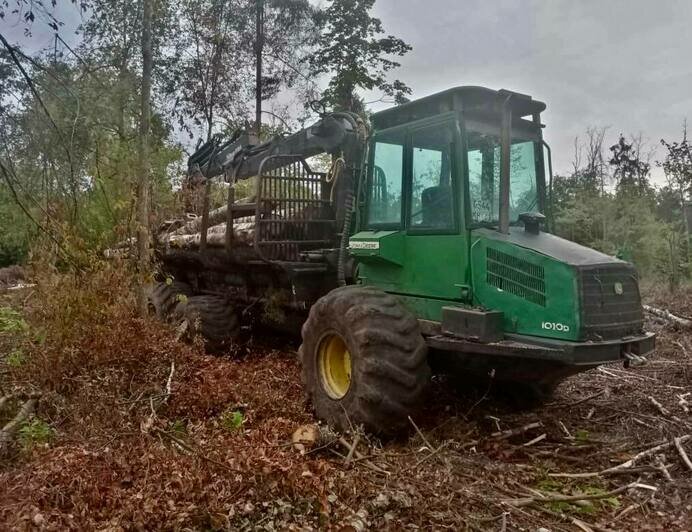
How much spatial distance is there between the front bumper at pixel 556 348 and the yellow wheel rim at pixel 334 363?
101 cm

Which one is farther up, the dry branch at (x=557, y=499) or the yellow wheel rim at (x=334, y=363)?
the yellow wheel rim at (x=334, y=363)

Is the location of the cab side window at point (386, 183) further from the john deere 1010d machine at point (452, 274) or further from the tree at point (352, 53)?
the tree at point (352, 53)

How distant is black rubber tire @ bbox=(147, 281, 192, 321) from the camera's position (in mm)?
9344

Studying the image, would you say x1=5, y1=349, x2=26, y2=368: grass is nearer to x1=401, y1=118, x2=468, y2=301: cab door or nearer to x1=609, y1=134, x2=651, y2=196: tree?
x1=401, y1=118, x2=468, y2=301: cab door

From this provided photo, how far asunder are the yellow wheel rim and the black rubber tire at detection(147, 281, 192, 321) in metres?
4.13

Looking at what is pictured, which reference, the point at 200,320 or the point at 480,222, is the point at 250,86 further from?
the point at 480,222

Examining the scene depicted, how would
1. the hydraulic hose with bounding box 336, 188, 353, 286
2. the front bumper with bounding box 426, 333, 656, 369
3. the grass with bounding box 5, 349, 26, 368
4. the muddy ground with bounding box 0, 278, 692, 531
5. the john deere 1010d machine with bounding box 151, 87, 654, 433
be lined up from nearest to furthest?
the muddy ground with bounding box 0, 278, 692, 531
the front bumper with bounding box 426, 333, 656, 369
the john deere 1010d machine with bounding box 151, 87, 654, 433
the grass with bounding box 5, 349, 26, 368
the hydraulic hose with bounding box 336, 188, 353, 286

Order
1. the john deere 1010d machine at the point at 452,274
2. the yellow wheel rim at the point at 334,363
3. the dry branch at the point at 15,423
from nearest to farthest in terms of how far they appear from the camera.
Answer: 1. the dry branch at the point at 15,423
2. the john deere 1010d machine at the point at 452,274
3. the yellow wheel rim at the point at 334,363

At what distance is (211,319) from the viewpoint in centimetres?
851

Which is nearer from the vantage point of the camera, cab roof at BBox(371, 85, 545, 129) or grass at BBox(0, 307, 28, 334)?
cab roof at BBox(371, 85, 545, 129)

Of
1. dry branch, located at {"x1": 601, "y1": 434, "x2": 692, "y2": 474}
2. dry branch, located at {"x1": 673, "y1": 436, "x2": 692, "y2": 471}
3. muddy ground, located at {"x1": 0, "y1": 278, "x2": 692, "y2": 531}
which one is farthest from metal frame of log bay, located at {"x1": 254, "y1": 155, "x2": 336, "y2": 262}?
dry branch, located at {"x1": 673, "y1": 436, "x2": 692, "y2": 471}

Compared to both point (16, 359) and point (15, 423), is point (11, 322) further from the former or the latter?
point (15, 423)

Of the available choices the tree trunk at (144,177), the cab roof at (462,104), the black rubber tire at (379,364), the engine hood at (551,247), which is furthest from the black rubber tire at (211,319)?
the engine hood at (551,247)

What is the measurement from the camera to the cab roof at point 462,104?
200 inches
